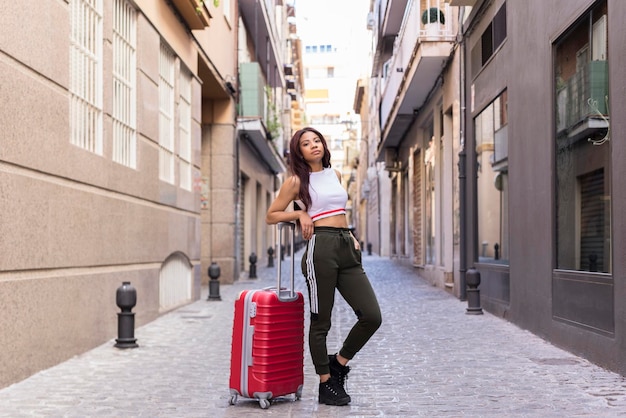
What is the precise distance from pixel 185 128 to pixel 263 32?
11.7 meters

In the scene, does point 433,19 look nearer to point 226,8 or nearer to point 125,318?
point 226,8

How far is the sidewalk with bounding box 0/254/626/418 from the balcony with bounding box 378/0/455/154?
23.3 ft

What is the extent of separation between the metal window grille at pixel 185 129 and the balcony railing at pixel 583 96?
22.3 feet

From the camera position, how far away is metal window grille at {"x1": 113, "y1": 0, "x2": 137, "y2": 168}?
9.27 metres

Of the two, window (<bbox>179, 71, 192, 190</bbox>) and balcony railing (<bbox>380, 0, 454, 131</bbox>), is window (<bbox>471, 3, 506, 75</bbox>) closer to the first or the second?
balcony railing (<bbox>380, 0, 454, 131</bbox>)

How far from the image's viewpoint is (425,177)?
67.7 ft

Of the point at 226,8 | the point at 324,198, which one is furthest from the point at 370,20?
the point at 324,198

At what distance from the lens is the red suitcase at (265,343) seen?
5113 millimetres

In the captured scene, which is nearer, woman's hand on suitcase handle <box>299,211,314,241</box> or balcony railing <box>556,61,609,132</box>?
woman's hand on suitcase handle <box>299,211,314,241</box>

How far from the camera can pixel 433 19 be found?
50.4ft

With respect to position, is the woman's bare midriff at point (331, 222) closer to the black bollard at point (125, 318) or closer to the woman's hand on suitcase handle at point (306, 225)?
the woman's hand on suitcase handle at point (306, 225)

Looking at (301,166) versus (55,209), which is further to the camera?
(55,209)

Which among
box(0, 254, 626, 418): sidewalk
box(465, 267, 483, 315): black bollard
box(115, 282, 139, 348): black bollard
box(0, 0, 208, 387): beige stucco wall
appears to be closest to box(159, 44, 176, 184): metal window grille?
box(0, 0, 208, 387): beige stucco wall

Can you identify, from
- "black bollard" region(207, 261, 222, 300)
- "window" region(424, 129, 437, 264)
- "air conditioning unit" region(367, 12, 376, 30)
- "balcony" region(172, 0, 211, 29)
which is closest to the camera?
"balcony" region(172, 0, 211, 29)
